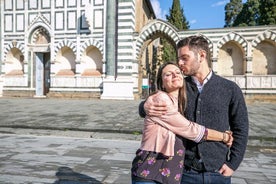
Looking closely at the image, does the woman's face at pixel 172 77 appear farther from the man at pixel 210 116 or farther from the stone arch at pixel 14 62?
the stone arch at pixel 14 62

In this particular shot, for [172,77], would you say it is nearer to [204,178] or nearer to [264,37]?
[204,178]

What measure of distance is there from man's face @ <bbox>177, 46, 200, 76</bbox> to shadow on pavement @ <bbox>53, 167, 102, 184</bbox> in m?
2.35

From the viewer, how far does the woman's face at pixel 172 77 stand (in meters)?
1.74

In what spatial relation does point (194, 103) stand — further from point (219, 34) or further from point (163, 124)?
point (219, 34)

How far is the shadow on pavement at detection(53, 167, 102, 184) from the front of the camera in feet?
11.5

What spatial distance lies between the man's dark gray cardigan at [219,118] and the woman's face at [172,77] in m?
0.16

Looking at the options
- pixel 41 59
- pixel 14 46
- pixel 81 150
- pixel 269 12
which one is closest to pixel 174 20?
pixel 269 12

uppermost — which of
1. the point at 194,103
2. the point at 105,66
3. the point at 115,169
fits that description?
the point at 105,66

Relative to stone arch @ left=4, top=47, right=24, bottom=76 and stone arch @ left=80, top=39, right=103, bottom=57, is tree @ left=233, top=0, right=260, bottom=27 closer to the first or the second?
stone arch @ left=80, top=39, right=103, bottom=57

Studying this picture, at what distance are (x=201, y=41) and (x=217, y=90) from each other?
0.37 metres

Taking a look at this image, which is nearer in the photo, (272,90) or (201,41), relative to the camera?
(201,41)

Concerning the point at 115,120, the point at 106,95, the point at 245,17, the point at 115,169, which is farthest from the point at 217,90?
the point at 245,17

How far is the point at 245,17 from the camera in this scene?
1403 inches

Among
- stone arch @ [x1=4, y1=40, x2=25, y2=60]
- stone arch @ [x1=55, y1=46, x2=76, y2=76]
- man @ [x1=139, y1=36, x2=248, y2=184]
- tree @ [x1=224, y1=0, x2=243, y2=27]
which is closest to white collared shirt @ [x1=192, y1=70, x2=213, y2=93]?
man @ [x1=139, y1=36, x2=248, y2=184]
